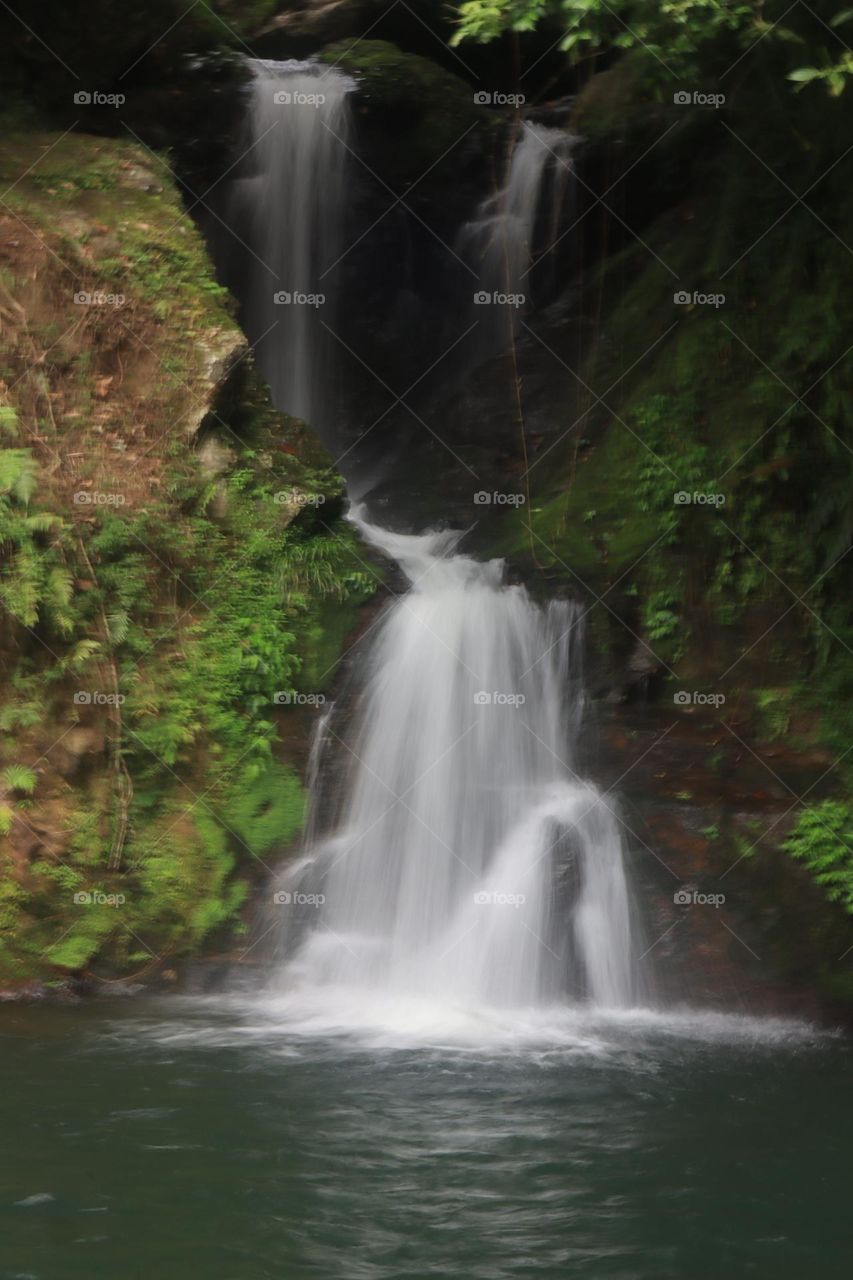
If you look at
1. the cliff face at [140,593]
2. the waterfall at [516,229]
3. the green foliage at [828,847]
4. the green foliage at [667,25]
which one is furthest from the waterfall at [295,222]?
the green foliage at [828,847]

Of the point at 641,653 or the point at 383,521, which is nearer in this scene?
the point at 641,653

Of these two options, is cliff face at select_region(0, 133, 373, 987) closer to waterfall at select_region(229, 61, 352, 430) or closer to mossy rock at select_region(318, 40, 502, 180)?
waterfall at select_region(229, 61, 352, 430)

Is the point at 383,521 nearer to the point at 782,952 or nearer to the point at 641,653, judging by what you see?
the point at 641,653

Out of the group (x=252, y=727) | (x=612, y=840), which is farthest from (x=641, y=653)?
(x=252, y=727)

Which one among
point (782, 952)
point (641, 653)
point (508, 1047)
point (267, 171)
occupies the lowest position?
point (508, 1047)

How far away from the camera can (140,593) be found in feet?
25.8

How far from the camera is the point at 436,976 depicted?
7316mm

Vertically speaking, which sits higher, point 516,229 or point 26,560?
point 516,229

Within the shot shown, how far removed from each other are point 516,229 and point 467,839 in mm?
5603

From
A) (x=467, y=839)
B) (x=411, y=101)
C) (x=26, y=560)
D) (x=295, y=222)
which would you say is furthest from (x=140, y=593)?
(x=411, y=101)

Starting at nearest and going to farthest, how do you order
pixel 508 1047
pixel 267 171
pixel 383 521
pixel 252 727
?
→ pixel 508 1047 → pixel 252 727 → pixel 383 521 → pixel 267 171

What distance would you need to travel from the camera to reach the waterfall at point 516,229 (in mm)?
10711

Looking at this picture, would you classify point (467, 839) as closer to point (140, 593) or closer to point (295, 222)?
point (140, 593)

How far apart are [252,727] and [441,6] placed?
674cm
